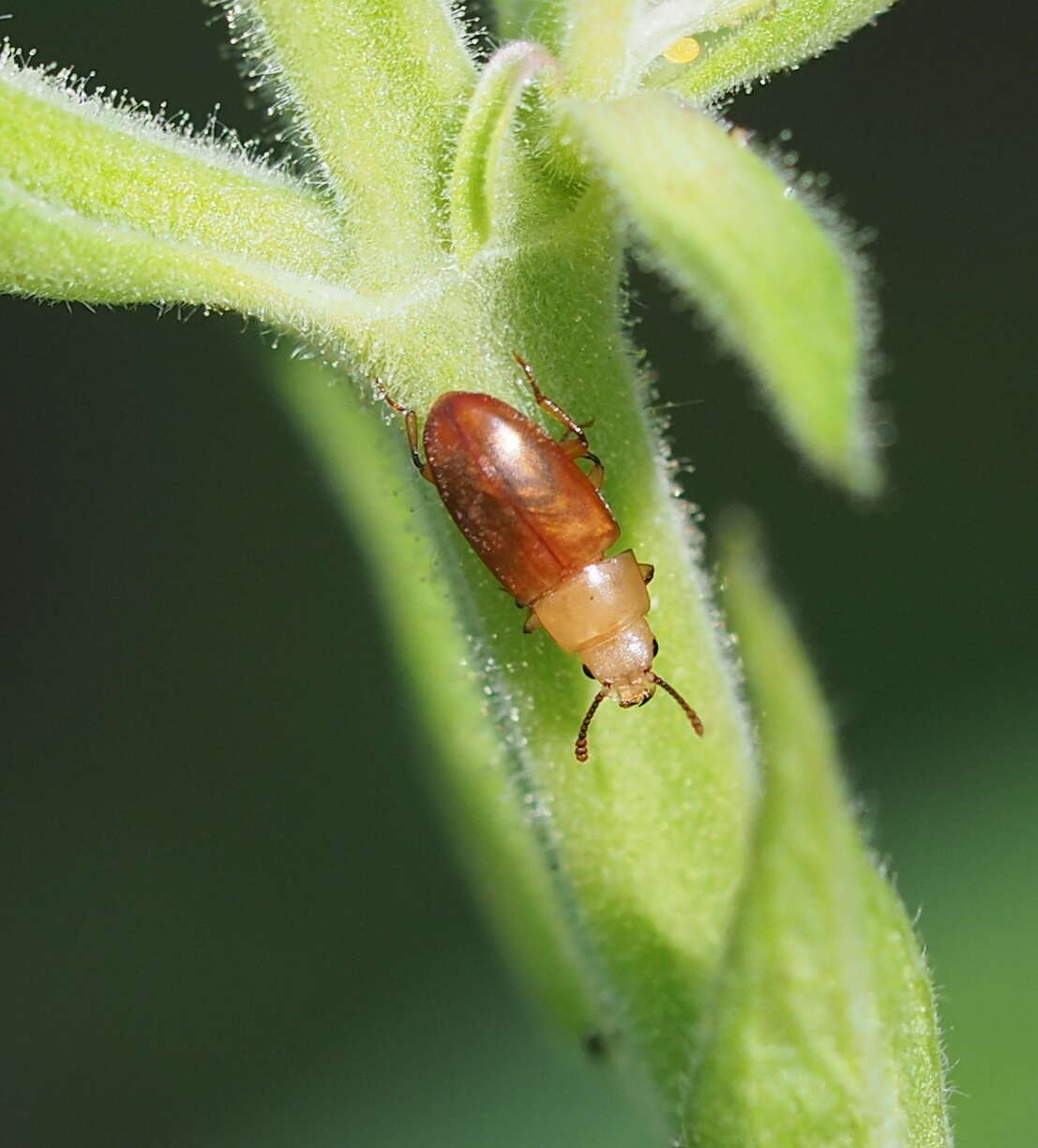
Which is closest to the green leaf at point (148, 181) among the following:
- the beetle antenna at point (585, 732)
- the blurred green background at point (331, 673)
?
the beetle antenna at point (585, 732)

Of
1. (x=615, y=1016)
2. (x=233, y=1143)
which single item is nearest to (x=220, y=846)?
(x=233, y=1143)

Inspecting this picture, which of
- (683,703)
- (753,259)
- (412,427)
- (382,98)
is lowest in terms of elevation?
(683,703)

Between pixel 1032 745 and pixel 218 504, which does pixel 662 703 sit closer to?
pixel 1032 745

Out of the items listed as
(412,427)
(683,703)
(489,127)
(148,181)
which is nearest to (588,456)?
(412,427)

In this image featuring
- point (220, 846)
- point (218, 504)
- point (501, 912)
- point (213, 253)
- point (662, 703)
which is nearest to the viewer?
point (213, 253)

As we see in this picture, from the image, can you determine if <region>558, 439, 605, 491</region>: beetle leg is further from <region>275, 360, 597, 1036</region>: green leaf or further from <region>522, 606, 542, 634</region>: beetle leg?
<region>275, 360, 597, 1036</region>: green leaf

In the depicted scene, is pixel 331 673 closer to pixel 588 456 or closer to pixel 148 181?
pixel 588 456

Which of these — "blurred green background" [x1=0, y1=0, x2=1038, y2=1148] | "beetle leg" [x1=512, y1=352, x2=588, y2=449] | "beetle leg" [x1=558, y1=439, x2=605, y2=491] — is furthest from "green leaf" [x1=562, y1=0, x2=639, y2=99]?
"blurred green background" [x1=0, y1=0, x2=1038, y2=1148]
